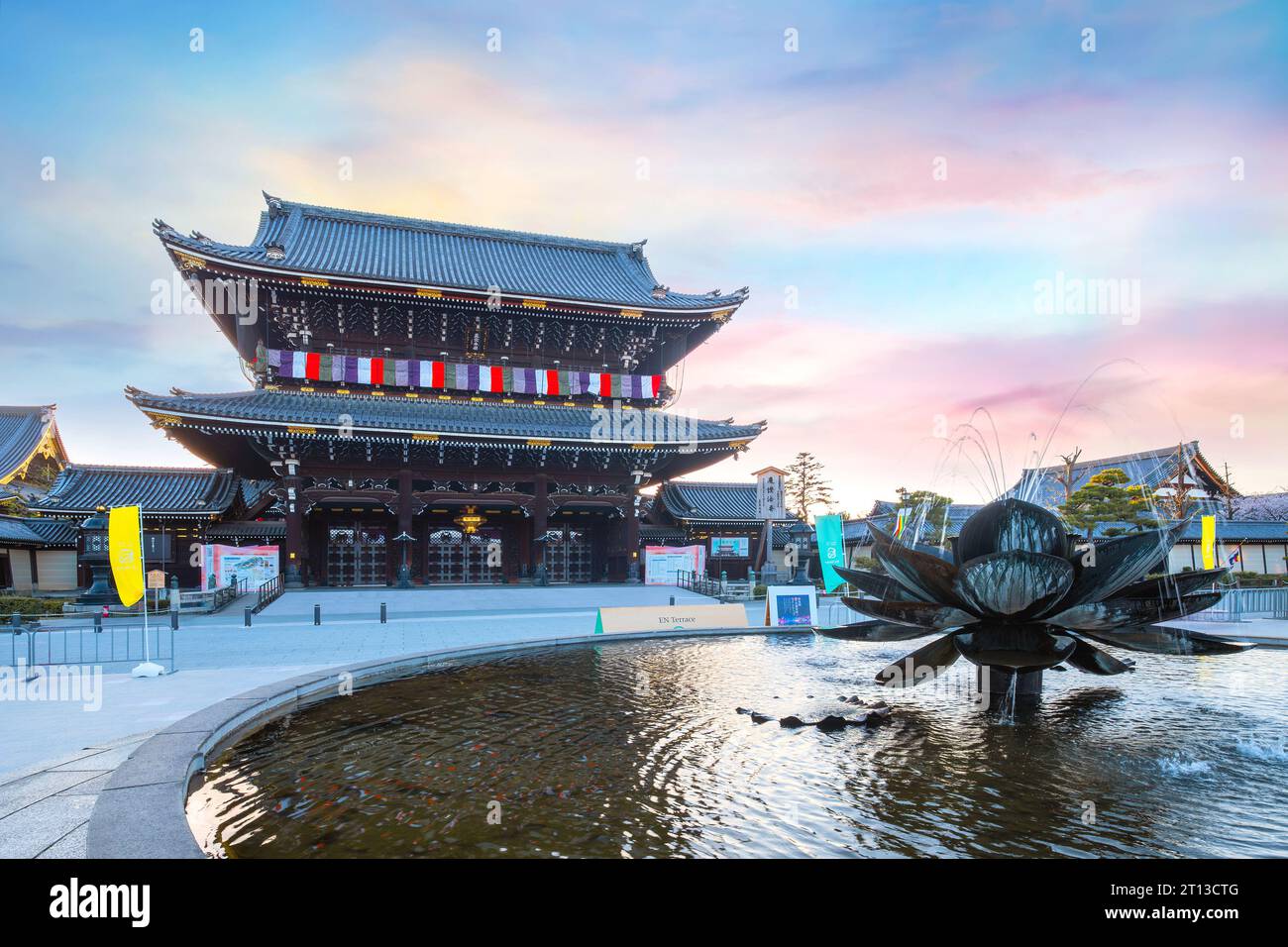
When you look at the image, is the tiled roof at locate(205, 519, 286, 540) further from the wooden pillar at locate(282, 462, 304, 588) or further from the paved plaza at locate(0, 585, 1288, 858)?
the paved plaza at locate(0, 585, 1288, 858)

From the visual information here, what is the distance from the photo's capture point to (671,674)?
10305 millimetres

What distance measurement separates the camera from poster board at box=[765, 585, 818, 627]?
16141mm

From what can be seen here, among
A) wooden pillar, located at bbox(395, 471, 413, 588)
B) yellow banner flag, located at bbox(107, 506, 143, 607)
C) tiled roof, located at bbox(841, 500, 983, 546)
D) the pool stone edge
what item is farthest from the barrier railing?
tiled roof, located at bbox(841, 500, 983, 546)

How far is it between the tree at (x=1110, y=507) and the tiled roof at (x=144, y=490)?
110ft

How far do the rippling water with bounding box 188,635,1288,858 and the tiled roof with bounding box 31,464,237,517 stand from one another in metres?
20.8

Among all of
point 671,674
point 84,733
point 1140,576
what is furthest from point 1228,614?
point 84,733

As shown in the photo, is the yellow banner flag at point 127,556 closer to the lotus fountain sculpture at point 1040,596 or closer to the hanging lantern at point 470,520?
the lotus fountain sculpture at point 1040,596

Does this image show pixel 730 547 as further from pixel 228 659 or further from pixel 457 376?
pixel 228 659

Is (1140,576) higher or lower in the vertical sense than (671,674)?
higher

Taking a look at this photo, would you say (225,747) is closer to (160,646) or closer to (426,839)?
(426,839)

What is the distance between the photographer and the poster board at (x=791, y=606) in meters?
16.1

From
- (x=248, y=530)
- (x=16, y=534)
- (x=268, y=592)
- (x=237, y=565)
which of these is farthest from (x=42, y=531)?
(x=268, y=592)

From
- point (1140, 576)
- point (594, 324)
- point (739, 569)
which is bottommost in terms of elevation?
point (739, 569)
